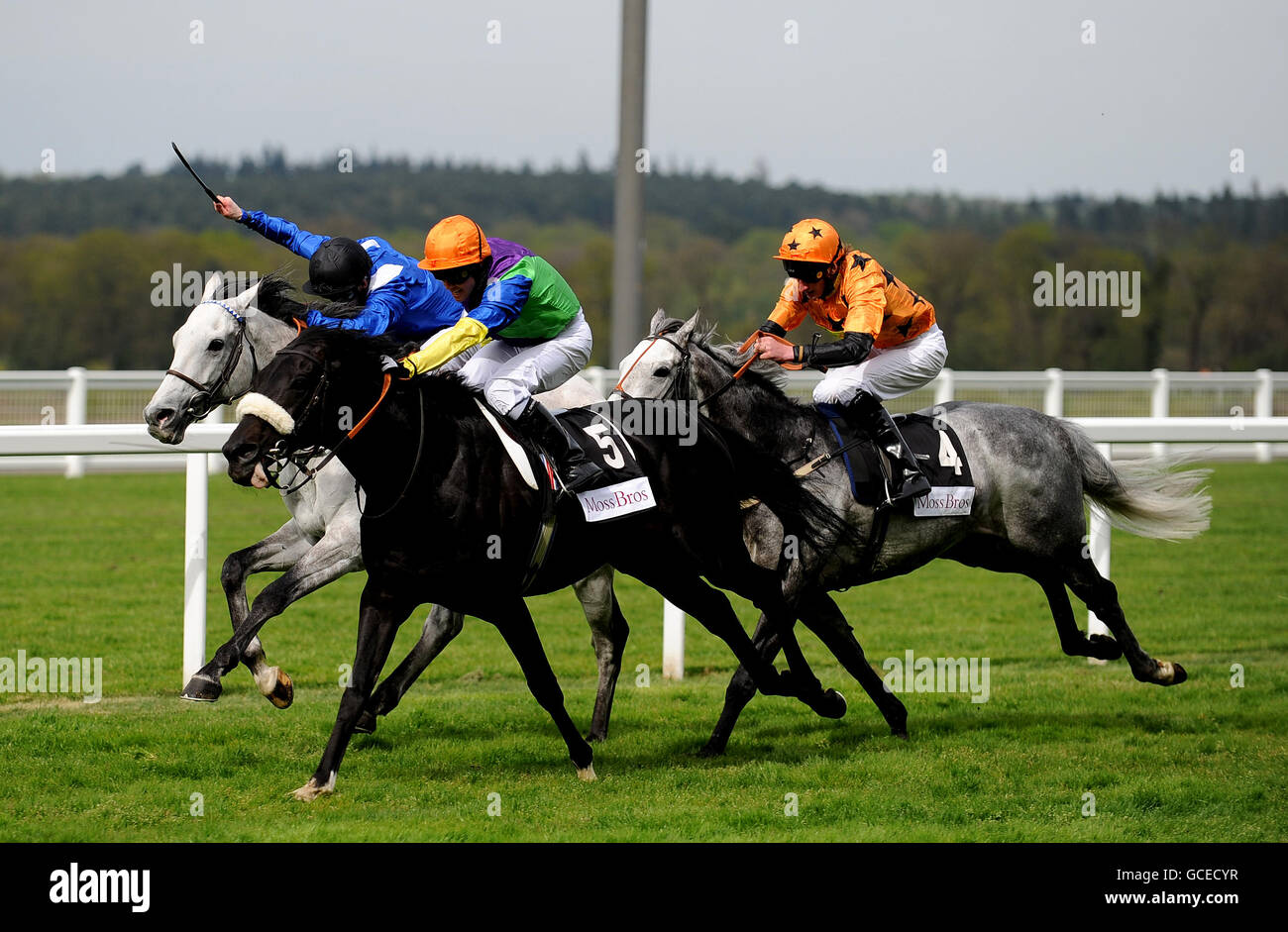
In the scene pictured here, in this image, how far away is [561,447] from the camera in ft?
17.9

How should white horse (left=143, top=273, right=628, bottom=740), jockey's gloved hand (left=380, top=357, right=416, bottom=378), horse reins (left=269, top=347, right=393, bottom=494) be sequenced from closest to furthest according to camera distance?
horse reins (left=269, top=347, right=393, bottom=494) < jockey's gloved hand (left=380, top=357, right=416, bottom=378) < white horse (left=143, top=273, right=628, bottom=740)

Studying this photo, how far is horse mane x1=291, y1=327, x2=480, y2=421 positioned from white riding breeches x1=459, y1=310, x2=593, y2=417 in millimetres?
395

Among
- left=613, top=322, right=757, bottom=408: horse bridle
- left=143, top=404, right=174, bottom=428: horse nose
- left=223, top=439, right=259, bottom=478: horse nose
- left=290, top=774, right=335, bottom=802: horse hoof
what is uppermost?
left=613, top=322, right=757, bottom=408: horse bridle

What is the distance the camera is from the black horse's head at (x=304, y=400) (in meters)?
4.44

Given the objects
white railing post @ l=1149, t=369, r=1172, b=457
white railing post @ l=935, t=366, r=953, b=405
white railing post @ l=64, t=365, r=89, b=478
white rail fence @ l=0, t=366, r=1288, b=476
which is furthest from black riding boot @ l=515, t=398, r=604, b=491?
white railing post @ l=1149, t=369, r=1172, b=457

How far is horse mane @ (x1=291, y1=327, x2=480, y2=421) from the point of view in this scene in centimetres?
472

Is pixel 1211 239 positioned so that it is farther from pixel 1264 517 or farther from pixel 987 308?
pixel 1264 517

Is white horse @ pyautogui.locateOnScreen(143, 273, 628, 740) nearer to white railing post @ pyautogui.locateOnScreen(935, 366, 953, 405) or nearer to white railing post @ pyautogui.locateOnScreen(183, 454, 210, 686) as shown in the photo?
white railing post @ pyautogui.locateOnScreen(183, 454, 210, 686)

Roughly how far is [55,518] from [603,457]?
924 centimetres

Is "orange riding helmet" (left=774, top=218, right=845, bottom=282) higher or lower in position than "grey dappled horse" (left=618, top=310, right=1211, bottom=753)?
higher

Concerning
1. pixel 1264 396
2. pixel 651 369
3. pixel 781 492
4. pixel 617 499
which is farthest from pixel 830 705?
pixel 1264 396

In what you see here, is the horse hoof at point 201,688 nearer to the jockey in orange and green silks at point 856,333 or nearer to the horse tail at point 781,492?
the horse tail at point 781,492

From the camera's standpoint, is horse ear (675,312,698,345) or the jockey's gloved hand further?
horse ear (675,312,698,345)

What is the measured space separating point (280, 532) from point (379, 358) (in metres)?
1.74
